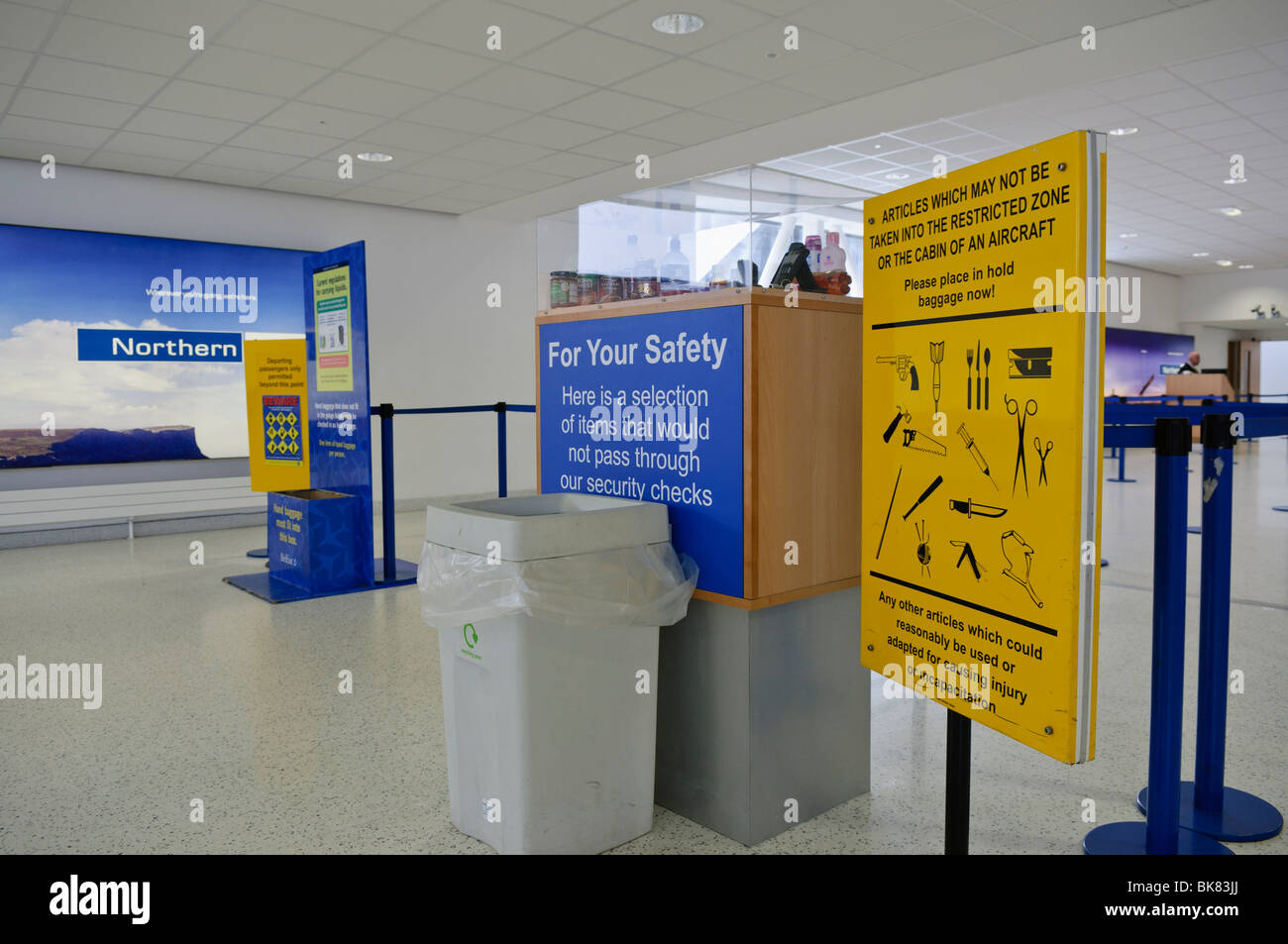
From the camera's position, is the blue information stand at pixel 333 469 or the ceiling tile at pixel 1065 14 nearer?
the ceiling tile at pixel 1065 14

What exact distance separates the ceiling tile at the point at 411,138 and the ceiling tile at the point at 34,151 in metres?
2.05

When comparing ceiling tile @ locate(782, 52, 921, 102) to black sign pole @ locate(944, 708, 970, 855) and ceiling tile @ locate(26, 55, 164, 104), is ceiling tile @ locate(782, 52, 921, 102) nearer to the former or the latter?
ceiling tile @ locate(26, 55, 164, 104)

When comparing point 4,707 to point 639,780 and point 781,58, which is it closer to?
point 639,780

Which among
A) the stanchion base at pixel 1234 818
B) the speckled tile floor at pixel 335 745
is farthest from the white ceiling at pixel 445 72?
the stanchion base at pixel 1234 818

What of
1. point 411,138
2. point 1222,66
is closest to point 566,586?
point 411,138

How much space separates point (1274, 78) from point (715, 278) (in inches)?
241

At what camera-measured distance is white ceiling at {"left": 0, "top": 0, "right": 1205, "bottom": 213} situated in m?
4.32

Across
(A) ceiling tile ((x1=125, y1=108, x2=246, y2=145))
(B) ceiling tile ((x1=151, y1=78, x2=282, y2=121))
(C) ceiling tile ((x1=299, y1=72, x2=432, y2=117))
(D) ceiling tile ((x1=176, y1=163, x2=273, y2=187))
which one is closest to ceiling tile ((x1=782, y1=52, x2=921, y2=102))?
(C) ceiling tile ((x1=299, y1=72, x2=432, y2=117))

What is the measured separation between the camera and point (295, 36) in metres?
4.53

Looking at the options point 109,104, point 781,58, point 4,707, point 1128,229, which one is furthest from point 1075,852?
point 1128,229

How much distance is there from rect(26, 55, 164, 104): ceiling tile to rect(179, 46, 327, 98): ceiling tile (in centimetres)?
30

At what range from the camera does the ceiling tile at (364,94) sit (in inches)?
204

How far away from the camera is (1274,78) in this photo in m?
6.03

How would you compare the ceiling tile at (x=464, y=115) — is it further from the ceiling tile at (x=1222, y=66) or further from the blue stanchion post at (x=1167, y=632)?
the blue stanchion post at (x=1167, y=632)
